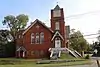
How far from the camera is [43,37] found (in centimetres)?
6762

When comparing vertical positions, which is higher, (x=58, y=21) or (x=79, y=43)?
(x=58, y=21)

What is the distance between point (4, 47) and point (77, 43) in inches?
1119

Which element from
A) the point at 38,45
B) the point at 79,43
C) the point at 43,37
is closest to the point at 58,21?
the point at 43,37

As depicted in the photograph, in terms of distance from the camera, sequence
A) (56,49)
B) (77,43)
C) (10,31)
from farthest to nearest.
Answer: (10,31), (77,43), (56,49)

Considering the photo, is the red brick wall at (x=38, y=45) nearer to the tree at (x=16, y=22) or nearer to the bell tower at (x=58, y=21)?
the bell tower at (x=58, y=21)

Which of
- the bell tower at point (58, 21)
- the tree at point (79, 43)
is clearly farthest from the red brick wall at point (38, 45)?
the tree at point (79, 43)

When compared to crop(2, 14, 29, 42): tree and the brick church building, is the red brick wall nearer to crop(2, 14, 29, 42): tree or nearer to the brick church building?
the brick church building

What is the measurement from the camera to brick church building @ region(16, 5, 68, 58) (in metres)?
66.4

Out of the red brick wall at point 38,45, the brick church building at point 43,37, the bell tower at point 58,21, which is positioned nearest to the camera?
the brick church building at point 43,37

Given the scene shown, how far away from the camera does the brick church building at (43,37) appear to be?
6644 cm

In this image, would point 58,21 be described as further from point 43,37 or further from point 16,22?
point 16,22

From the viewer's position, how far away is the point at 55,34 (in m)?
66.2

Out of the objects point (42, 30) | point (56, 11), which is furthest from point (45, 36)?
point (56, 11)

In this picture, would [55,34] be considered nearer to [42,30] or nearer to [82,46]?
[42,30]
